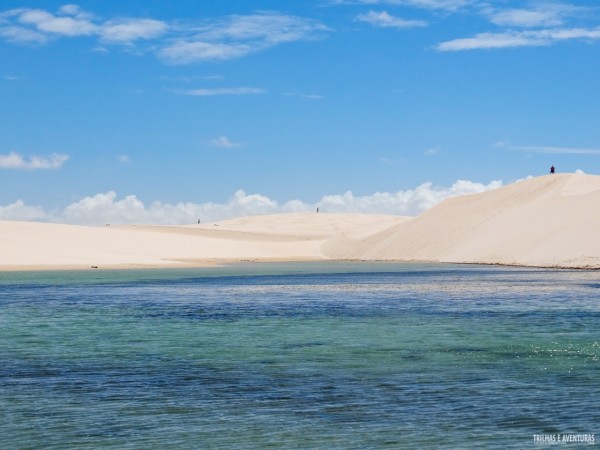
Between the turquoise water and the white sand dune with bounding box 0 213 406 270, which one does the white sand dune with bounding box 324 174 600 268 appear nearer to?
the white sand dune with bounding box 0 213 406 270

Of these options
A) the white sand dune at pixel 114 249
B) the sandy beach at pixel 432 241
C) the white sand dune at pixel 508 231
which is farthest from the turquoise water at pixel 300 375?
the white sand dune at pixel 114 249

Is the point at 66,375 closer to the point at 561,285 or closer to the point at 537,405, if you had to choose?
the point at 537,405

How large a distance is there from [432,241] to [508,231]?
1393 cm

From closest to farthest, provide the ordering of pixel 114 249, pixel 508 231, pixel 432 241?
pixel 508 231 → pixel 432 241 → pixel 114 249

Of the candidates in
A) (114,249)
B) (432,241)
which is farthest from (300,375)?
(114,249)

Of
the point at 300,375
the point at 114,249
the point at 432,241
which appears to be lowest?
the point at 300,375

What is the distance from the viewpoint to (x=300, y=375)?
1772 cm

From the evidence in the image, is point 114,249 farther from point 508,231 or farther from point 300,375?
point 300,375

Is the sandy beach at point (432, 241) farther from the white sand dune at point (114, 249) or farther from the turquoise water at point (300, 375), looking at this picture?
the turquoise water at point (300, 375)

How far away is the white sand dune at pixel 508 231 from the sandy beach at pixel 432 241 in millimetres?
140

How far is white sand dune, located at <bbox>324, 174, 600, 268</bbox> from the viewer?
260 feet

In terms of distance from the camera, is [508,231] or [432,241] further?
[432,241]

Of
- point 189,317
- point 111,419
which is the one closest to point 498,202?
point 189,317

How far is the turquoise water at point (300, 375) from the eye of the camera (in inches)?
509
